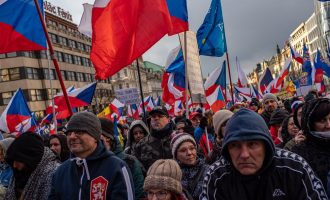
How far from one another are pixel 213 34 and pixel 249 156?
29.1 ft

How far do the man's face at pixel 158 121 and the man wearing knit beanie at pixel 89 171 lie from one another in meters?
2.00

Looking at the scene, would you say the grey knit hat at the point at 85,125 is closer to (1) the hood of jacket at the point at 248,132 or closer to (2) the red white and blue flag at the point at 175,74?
(1) the hood of jacket at the point at 248,132

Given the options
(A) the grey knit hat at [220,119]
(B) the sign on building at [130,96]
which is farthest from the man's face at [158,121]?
(B) the sign on building at [130,96]

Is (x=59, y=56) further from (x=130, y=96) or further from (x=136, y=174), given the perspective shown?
(x=136, y=174)

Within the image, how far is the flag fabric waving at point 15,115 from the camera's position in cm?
1070

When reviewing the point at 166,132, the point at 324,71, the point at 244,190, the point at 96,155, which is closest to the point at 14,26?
the point at 166,132

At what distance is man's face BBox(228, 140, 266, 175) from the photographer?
2.20 m

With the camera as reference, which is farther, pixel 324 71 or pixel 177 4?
pixel 324 71

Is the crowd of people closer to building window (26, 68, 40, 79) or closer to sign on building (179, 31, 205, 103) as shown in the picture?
sign on building (179, 31, 205, 103)

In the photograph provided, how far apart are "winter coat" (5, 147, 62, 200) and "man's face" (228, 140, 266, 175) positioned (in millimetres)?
1986

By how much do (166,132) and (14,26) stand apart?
346 centimetres

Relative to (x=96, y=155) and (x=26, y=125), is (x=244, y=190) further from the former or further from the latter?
(x=26, y=125)

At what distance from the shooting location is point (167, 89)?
12.8 meters

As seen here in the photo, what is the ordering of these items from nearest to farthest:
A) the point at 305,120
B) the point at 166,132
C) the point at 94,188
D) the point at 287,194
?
the point at 287,194, the point at 94,188, the point at 305,120, the point at 166,132
